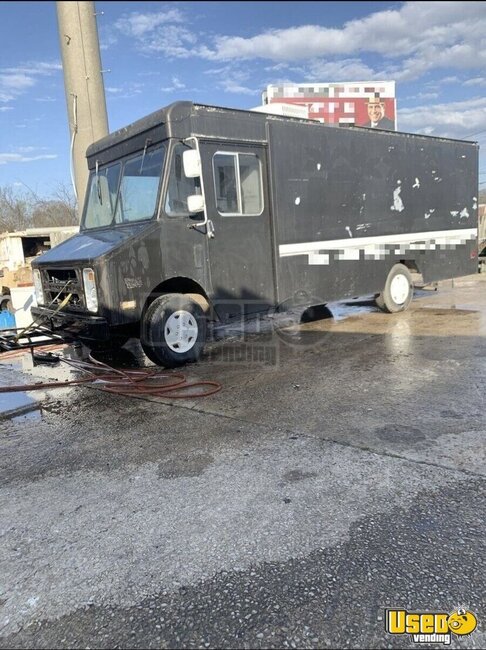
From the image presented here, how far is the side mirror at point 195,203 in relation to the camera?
5.64 meters

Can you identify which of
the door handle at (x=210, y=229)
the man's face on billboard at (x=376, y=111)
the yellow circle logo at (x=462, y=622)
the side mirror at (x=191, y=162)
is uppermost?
the man's face on billboard at (x=376, y=111)

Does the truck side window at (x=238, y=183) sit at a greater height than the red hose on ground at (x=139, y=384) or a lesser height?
greater

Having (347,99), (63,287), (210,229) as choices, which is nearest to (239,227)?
(210,229)

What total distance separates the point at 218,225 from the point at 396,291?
4217 millimetres

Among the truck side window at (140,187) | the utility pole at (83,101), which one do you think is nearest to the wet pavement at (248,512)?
the truck side window at (140,187)

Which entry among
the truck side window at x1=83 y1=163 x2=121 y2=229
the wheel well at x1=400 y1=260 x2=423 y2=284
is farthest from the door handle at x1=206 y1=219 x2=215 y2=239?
the wheel well at x1=400 y1=260 x2=423 y2=284

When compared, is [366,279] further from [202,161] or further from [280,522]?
[280,522]

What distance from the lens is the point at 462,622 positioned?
1960mm

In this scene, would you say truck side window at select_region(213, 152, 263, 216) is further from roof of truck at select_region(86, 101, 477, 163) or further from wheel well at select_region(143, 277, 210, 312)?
wheel well at select_region(143, 277, 210, 312)

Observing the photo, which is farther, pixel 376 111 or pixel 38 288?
pixel 376 111

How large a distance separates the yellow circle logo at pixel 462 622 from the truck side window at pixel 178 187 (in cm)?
479

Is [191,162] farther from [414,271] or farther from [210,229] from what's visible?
[414,271]

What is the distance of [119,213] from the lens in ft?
20.6

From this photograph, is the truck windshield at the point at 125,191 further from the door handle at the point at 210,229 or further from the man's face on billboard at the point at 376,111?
the man's face on billboard at the point at 376,111
